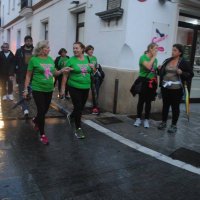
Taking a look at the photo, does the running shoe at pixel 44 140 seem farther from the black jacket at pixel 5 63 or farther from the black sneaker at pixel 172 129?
the black jacket at pixel 5 63

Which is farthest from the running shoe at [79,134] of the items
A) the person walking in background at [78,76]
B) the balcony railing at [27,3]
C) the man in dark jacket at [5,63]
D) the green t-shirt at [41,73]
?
the balcony railing at [27,3]

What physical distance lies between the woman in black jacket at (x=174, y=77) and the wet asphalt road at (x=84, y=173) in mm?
1558

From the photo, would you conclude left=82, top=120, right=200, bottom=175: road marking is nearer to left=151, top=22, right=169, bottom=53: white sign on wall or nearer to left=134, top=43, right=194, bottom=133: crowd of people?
left=134, top=43, right=194, bottom=133: crowd of people

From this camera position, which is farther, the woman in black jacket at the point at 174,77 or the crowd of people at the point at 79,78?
the woman in black jacket at the point at 174,77

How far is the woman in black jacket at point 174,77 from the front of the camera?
19.0 ft

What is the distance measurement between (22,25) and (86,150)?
1653 cm

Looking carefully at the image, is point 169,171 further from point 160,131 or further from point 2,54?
point 2,54

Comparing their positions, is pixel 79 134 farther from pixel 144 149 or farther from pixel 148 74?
pixel 148 74

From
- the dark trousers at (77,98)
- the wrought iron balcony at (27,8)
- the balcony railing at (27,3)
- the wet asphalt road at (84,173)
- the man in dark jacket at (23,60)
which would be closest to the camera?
the wet asphalt road at (84,173)

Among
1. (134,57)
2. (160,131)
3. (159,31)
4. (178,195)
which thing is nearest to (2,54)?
(134,57)

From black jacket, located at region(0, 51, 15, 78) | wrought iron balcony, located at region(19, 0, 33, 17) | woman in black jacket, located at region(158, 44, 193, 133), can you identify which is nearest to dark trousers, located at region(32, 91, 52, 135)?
woman in black jacket, located at region(158, 44, 193, 133)

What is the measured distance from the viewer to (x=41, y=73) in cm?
500

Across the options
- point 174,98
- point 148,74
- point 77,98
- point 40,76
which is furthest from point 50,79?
point 174,98

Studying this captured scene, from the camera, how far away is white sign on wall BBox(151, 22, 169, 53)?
7.55m
